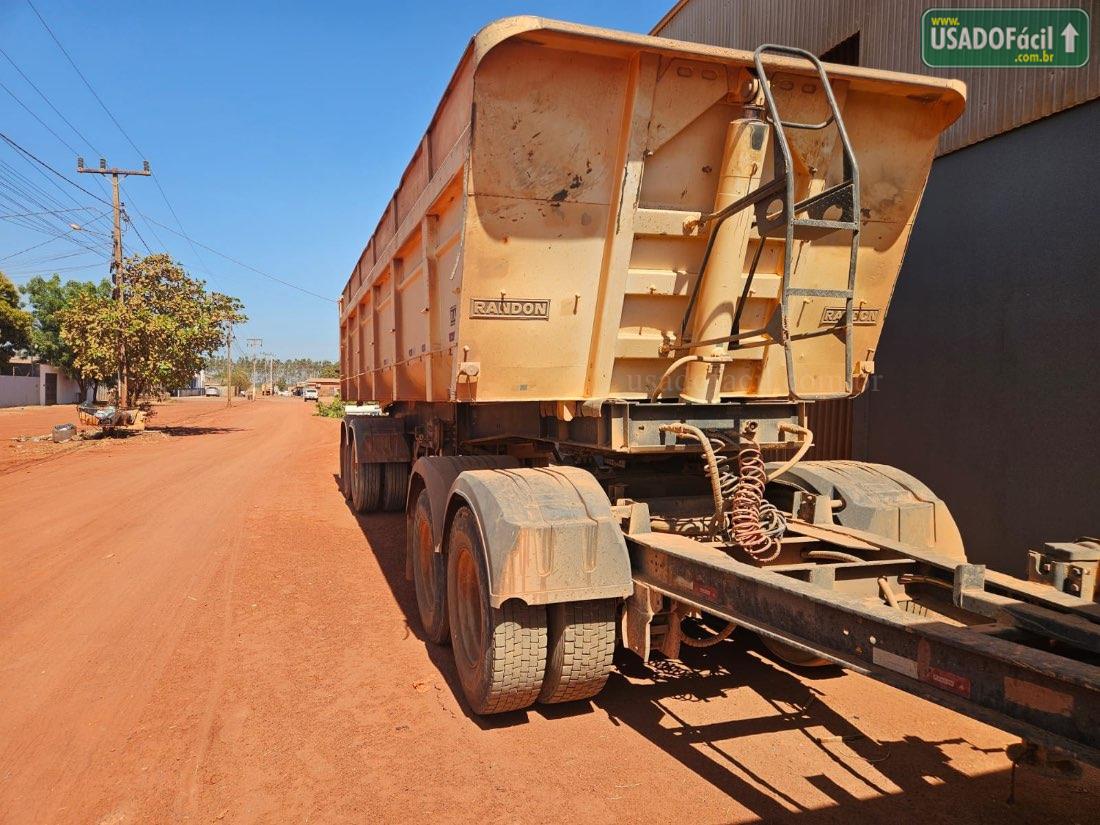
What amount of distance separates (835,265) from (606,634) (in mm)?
2456

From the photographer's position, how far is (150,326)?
68.4 ft

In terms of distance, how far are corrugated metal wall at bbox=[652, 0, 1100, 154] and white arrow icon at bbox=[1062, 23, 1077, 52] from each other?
15 centimetres

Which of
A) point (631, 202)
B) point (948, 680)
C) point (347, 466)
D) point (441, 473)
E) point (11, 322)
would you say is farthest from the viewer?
point (11, 322)

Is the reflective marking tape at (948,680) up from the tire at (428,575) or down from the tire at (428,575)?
up

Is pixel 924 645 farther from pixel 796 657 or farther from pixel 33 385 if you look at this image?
pixel 33 385

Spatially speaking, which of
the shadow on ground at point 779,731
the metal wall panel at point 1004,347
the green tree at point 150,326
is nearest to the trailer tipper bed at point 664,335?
the shadow on ground at point 779,731

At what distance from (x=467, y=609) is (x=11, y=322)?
47492 millimetres

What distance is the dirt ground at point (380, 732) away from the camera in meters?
3.07

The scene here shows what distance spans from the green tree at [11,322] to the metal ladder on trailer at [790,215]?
4739cm

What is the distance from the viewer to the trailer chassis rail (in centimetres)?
180

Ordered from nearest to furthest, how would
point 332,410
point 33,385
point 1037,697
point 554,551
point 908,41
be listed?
1. point 1037,697
2. point 554,551
3. point 908,41
4. point 332,410
5. point 33,385

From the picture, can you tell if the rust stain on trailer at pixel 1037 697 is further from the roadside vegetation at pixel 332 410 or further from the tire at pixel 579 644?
the roadside vegetation at pixel 332 410

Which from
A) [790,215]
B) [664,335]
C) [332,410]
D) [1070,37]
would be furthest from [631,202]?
[332,410]

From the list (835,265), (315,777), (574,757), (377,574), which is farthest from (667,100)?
(377,574)
